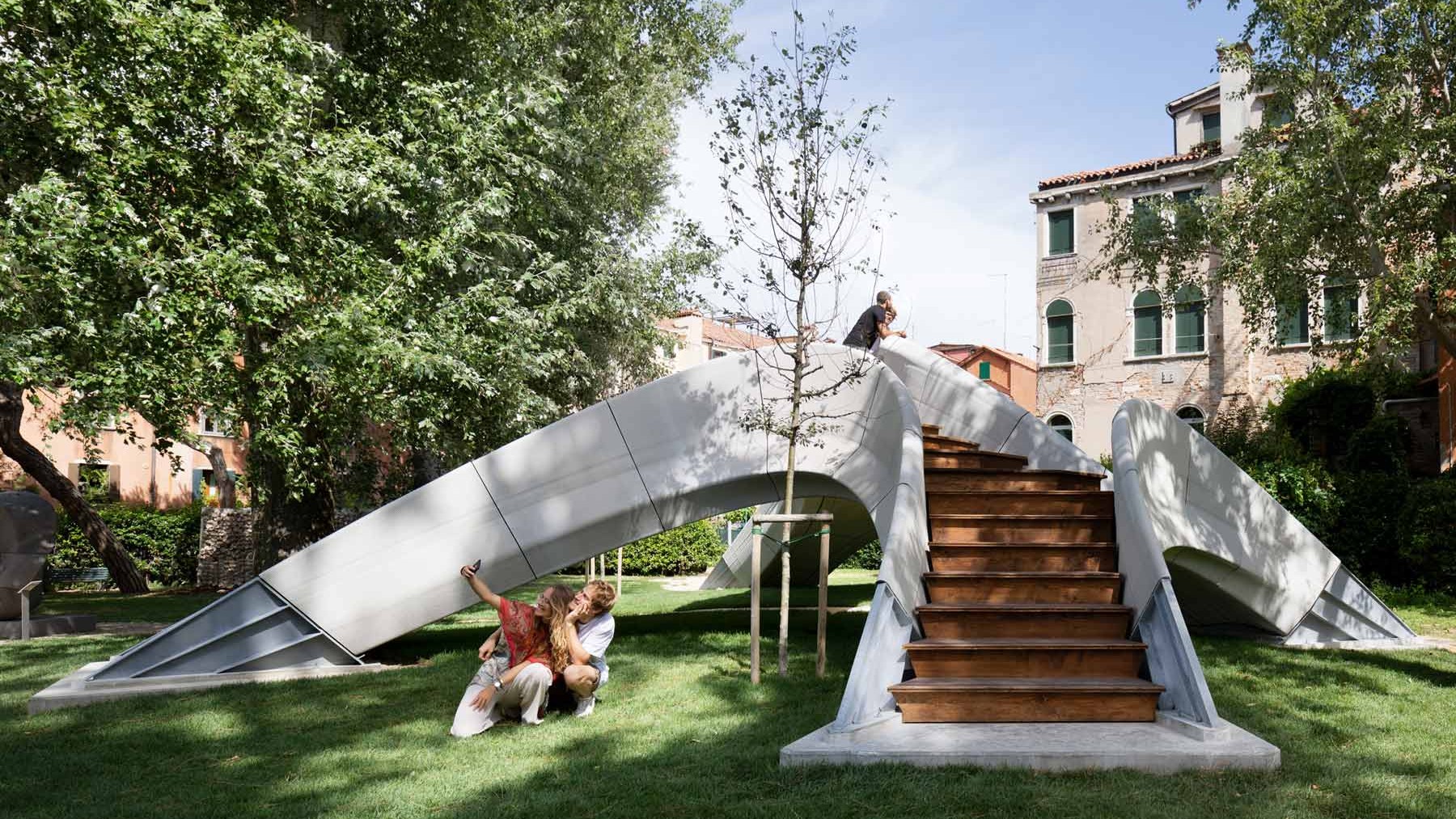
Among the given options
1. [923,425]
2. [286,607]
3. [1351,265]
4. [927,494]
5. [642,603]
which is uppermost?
[1351,265]

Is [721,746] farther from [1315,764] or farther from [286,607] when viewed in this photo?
[286,607]

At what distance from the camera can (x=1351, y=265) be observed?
1489 centimetres

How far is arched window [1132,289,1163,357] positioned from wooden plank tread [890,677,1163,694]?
932 inches

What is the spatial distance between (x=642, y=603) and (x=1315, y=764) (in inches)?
422

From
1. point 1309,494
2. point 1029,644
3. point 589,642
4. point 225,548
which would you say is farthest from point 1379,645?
point 225,548

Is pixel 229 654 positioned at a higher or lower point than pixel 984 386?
lower

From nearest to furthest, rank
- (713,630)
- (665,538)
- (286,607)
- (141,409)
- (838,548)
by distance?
1. (286,607)
2. (141,409)
3. (713,630)
4. (838,548)
5. (665,538)

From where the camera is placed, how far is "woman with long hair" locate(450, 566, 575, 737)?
5961mm

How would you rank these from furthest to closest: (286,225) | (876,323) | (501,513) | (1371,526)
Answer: (1371,526)
(876,323)
(286,225)
(501,513)

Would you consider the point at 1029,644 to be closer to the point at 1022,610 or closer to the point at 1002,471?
the point at 1022,610

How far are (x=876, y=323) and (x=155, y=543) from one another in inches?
625

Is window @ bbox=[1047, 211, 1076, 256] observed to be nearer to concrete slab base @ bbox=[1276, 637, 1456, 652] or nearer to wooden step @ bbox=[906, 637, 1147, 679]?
concrete slab base @ bbox=[1276, 637, 1456, 652]

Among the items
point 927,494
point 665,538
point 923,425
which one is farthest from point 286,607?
point 665,538

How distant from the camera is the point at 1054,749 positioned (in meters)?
4.78
